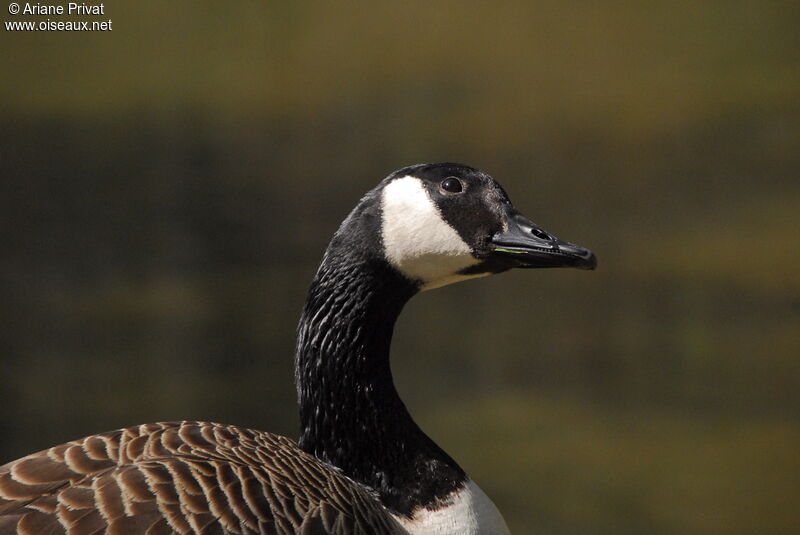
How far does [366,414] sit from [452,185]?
399 millimetres

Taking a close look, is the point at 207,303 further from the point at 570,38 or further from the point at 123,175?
the point at 570,38

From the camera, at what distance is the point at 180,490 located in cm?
118

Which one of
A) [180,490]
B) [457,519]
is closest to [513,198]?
[457,519]

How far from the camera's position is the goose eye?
1.48 m

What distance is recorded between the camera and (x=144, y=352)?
2855 millimetres

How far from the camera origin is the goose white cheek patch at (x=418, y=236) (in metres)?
1.46

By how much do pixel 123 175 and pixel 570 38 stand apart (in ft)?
4.51

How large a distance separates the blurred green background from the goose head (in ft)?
4.03

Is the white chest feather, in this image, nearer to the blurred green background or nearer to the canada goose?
the canada goose

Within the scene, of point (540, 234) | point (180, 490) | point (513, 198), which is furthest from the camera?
point (513, 198)

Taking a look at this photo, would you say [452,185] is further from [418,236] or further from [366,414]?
[366,414]

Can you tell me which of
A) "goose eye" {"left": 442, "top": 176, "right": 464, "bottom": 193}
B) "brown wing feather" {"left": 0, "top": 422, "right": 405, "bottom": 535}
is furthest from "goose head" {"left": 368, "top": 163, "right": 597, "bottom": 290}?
"brown wing feather" {"left": 0, "top": 422, "right": 405, "bottom": 535}

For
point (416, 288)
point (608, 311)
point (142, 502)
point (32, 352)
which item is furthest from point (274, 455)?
point (32, 352)

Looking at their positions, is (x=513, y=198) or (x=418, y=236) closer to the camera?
(x=418, y=236)
